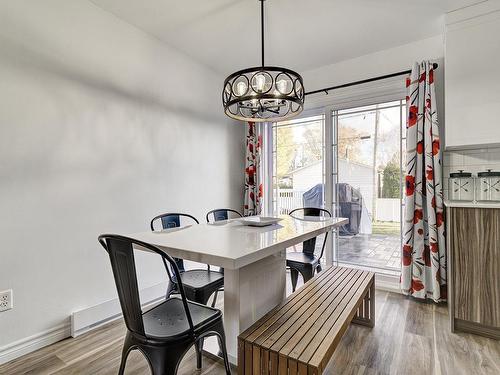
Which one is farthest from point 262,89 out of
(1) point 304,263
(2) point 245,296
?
(1) point 304,263

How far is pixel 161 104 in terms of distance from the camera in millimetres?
2717

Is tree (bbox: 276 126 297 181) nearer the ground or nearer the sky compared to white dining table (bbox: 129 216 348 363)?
nearer the sky

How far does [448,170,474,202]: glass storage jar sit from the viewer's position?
2.36 metres

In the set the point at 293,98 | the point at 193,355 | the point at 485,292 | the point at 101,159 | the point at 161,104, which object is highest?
the point at 161,104

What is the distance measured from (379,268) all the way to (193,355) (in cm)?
224

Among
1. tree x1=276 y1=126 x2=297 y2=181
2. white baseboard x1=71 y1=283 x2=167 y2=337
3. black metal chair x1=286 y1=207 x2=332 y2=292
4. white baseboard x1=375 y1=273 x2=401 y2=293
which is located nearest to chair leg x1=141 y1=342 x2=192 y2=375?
white baseboard x1=71 y1=283 x2=167 y2=337

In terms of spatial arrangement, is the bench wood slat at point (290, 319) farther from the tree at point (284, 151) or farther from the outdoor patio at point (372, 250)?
the tree at point (284, 151)

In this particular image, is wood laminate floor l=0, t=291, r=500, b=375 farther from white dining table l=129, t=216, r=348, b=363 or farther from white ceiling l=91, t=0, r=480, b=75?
white ceiling l=91, t=0, r=480, b=75

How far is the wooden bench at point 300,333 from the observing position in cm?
108

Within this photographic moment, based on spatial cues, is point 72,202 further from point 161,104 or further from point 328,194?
point 328,194

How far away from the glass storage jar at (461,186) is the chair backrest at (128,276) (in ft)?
8.30

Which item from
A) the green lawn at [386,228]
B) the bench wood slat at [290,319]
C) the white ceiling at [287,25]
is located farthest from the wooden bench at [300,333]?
the white ceiling at [287,25]

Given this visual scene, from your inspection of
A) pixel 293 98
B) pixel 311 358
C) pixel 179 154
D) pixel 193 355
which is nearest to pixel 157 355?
pixel 311 358

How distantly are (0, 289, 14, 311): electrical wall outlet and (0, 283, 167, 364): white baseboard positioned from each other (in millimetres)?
240
